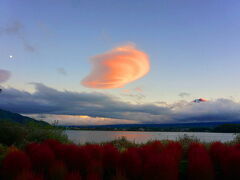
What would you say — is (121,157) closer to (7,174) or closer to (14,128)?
(7,174)

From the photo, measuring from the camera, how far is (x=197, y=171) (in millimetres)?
4762

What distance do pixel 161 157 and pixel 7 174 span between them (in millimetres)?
2709

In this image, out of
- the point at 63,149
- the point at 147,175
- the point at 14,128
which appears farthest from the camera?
the point at 14,128

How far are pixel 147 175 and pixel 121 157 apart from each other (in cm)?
112

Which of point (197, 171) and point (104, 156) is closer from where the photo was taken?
point (197, 171)

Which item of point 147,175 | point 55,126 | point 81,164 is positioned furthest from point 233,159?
point 55,126

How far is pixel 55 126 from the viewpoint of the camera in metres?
16.3

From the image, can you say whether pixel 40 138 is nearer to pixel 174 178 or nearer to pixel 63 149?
pixel 63 149

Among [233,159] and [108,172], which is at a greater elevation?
[233,159]

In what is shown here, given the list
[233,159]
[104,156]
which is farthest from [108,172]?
[233,159]

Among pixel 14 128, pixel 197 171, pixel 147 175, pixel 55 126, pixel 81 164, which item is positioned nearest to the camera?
pixel 147 175

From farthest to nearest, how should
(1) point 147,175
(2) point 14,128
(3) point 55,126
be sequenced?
(3) point 55,126 → (2) point 14,128 → (1) point 147,175

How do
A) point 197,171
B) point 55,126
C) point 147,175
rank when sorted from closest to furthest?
point 147,175 → point 197,171 → point 55,126

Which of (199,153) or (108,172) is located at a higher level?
(199,153)
